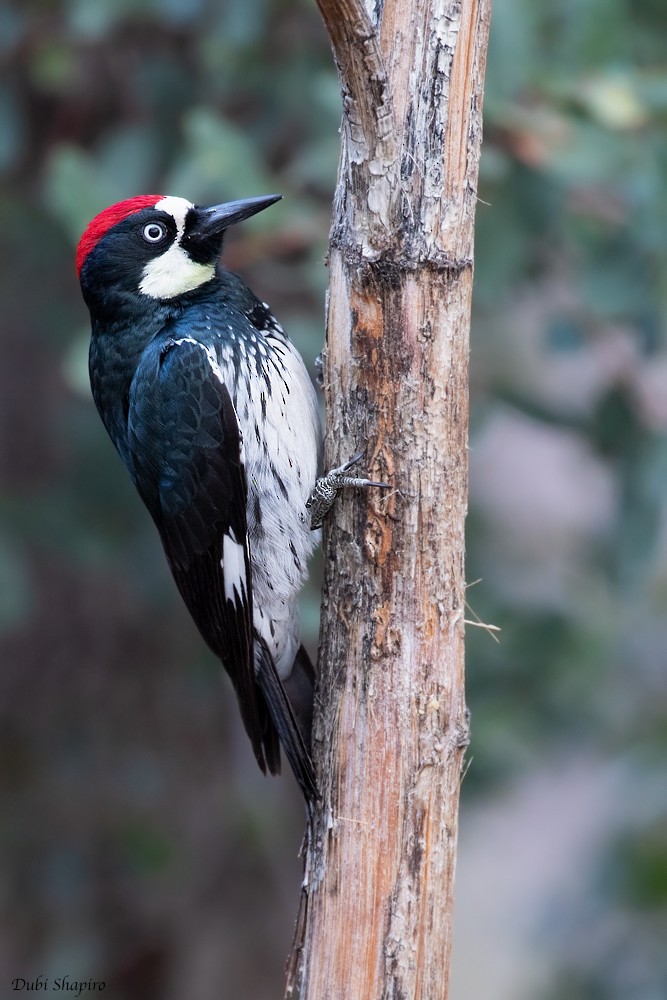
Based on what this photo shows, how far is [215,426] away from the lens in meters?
2.39

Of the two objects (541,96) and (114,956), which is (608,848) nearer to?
(114,956)

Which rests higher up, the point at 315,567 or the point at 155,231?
the point at 155,231

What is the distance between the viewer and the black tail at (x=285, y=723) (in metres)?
2.07

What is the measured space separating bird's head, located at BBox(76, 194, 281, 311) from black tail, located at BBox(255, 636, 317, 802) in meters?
0.83

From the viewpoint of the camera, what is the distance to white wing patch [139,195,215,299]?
2.59 m

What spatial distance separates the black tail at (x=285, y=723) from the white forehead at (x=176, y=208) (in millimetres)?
953

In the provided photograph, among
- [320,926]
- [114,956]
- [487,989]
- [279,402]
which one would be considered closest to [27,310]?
[279,402]

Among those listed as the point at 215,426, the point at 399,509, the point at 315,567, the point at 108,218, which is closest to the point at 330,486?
the point at 399,509

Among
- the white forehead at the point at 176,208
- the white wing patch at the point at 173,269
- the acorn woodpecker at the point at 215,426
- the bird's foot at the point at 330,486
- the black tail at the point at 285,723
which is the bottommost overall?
the black tail at the point at 285,723

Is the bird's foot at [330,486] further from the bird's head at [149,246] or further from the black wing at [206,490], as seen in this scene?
the bird's head at [149,246]

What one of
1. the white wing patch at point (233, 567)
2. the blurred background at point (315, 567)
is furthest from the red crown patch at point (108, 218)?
the white wing patch at point (233, 567)

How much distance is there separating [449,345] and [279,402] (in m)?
0.65

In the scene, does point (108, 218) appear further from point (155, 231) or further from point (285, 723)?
point (285, 723)

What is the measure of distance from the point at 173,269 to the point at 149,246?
2.9 inches
